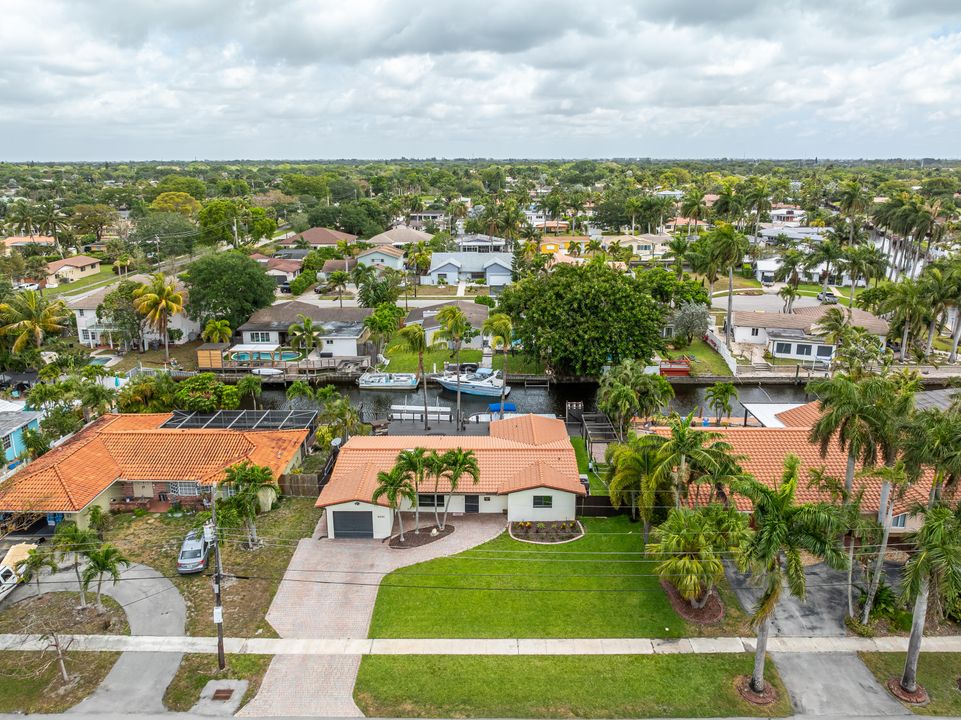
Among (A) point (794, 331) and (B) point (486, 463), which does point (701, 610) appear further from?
(A) point (794, 331)

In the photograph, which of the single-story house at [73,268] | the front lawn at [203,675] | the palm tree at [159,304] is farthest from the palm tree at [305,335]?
the single-story house at [73,268]

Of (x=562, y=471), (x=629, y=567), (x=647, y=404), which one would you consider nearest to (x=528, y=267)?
(x=647, y=404)

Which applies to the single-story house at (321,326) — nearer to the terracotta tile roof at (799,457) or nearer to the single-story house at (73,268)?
the terracotta tile roof at (799,457)

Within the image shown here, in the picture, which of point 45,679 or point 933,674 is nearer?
point 933,674

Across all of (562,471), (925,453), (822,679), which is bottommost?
(822,679)

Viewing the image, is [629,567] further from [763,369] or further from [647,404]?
[763,369]

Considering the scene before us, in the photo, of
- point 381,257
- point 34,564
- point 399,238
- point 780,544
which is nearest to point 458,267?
point 381,257
